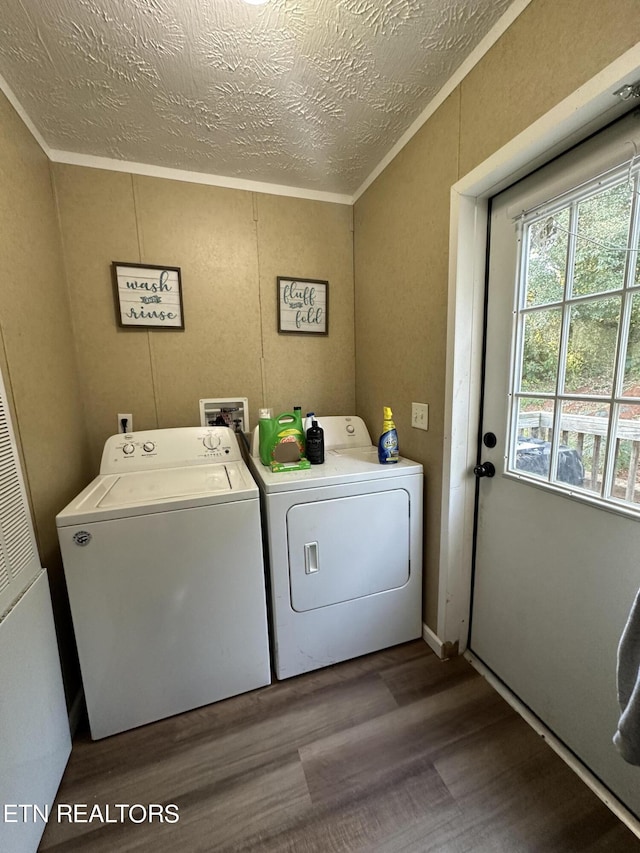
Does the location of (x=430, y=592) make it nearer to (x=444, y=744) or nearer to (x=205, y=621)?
(x=444, y=744)

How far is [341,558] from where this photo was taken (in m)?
1.49

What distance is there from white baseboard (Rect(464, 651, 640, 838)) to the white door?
1.1 inches

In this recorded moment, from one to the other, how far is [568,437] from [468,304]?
63cm

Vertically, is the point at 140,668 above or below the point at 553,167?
below

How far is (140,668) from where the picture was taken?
1.28 m

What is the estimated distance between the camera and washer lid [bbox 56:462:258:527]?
45.9 inches

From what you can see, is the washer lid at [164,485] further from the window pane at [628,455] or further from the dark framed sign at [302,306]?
the window pane at [628,455]

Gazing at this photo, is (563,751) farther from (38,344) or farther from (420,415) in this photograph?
(38,344)

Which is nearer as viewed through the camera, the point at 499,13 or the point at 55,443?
the point at 499,13

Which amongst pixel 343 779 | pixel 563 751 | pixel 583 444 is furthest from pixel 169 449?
pixel 563 751

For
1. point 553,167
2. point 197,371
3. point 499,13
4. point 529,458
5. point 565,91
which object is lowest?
point 529,458

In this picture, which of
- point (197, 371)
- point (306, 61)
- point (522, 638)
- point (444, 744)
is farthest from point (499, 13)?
point (444, 744)

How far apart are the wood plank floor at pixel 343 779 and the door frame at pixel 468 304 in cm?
40

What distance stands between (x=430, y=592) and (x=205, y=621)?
1.07 m
